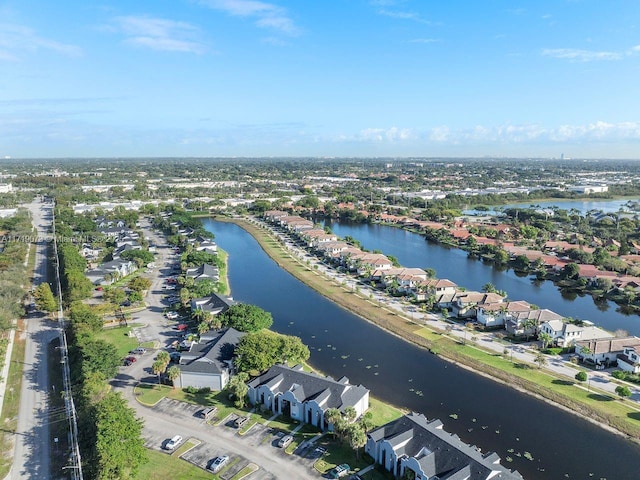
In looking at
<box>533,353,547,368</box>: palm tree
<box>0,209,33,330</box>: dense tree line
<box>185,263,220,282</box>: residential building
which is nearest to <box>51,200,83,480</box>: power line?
<box>0,209,33,330</box>: dense tree line

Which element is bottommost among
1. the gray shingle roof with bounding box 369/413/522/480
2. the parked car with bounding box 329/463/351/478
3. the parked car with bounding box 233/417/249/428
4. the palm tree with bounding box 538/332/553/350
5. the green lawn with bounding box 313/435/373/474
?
the green lawn with bounding box 313/435/373/474

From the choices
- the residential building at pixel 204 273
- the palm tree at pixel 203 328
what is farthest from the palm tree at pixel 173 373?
the residential building at pixel 204 273

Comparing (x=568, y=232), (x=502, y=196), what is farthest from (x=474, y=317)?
(x=502, y=196)

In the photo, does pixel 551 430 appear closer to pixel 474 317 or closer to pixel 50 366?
pixel 474 317

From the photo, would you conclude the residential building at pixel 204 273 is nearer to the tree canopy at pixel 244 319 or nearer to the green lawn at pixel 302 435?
the tree canopy at pixel 244 319

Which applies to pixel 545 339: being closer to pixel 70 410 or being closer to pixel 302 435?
pixel 302 435

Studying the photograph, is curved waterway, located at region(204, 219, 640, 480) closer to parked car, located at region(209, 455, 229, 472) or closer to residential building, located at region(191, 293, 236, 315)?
residential building, located at region(191, 293, 236, 315)

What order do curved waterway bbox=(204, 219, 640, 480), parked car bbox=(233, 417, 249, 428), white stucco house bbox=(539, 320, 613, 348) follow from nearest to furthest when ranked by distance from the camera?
curved waterway bbox=(204, 219, 640, 480)
parked car bbox=(233, 417, 249, 428)
white stucco house bbox=(539, 320, 613, 348)
